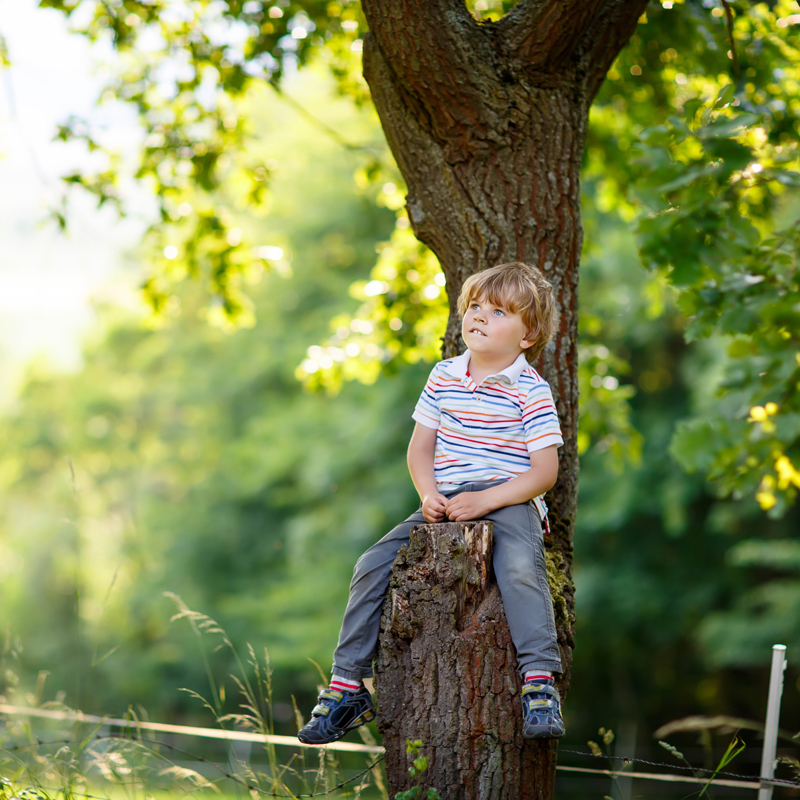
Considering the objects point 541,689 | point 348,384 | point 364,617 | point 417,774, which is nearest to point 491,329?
point 364,617

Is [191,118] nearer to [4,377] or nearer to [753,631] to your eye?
[753,631]

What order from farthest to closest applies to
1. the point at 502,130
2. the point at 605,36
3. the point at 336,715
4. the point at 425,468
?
the point at 605,36 → the point at 502,130 → the point at 425,468 → the point at 336,715

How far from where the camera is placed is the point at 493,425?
257cm

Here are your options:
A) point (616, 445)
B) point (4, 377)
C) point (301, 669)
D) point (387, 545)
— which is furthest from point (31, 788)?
point (4, 377)

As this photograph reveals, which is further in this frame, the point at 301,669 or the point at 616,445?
the point at 301,669

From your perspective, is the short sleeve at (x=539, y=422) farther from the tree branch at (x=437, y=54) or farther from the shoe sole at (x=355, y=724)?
the tree branch at (x=437, y=54)

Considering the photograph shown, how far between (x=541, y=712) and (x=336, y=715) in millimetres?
630

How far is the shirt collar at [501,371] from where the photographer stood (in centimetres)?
257

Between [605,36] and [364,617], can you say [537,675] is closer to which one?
[364,617]

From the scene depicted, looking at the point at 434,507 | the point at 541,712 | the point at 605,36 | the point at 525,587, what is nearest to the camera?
the point at 541,712

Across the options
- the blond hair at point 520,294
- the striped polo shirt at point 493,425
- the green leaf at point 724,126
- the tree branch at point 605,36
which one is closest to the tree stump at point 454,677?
the striped polo shirt at point 493,425

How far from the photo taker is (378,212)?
13.6m

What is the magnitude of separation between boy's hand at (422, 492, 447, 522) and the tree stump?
4.1 inches

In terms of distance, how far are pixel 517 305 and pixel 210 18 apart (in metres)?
4.20
